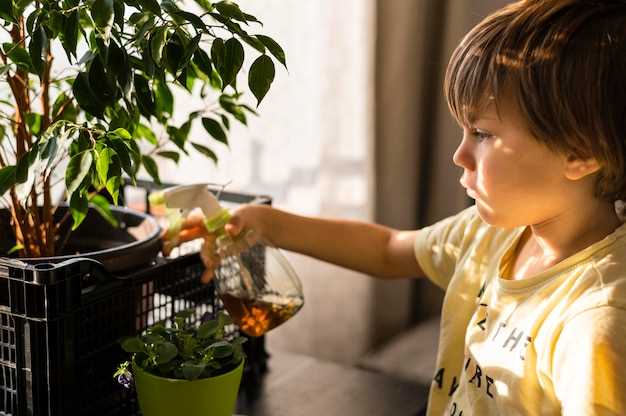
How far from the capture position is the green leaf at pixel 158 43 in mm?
719

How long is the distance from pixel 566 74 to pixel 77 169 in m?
0.48

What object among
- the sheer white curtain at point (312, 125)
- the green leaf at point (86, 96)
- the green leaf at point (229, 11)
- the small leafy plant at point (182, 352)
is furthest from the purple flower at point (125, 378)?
the sheer white curtain at point (312, 125)

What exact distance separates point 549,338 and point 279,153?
88 cm

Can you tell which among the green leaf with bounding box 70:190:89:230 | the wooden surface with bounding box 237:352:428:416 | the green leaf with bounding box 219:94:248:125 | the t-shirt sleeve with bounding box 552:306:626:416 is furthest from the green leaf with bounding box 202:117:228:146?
the t-shirt sleeve with bounding box 552:306:626:416

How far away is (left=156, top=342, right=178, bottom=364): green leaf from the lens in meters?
0.82

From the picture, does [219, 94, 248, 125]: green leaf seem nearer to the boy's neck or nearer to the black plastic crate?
the black plastic crate

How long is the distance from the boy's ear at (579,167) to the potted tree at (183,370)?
39 cm

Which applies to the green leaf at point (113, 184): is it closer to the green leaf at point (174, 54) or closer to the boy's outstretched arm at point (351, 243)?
the green leaf at point (174, 54)

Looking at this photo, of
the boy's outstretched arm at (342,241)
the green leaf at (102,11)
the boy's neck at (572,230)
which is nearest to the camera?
the green leaf at (102,11)

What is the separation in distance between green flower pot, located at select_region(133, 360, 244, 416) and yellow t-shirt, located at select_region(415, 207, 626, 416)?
303 mm

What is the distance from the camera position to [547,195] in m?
0.87

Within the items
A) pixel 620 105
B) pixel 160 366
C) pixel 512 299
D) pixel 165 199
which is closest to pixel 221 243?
pixel 165 199

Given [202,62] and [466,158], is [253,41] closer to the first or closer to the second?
[202,62]

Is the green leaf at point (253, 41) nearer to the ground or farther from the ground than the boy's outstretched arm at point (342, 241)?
farther from the ground
